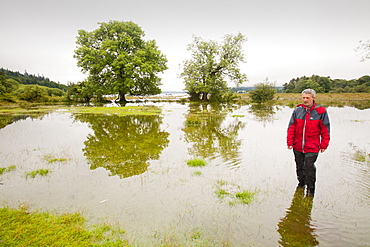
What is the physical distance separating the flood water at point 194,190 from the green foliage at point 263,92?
33.0 metres

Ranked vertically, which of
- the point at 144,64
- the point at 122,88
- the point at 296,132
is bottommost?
the point at 296,132

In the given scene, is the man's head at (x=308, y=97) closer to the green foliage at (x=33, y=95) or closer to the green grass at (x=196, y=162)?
the green grass at (x=196, y=162)

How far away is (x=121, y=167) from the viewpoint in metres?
6.49

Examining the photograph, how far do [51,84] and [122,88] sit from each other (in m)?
144

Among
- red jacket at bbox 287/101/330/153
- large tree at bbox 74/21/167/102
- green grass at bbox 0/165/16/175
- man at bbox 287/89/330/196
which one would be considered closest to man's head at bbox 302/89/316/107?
man at bbox 287/89/330/196

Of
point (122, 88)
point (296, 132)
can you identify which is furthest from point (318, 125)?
point (122, 88)

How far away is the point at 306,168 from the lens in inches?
193

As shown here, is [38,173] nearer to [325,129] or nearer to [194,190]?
[194,190]

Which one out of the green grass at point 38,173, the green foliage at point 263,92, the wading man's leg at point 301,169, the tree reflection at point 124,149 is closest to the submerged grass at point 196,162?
the tree reflection at point 124,149

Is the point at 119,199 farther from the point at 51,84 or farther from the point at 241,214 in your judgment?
the point at 51,84

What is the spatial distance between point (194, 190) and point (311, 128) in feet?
10.6

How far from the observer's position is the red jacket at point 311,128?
4.65 meters

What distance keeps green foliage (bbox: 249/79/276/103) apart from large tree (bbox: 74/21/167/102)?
66.5ft

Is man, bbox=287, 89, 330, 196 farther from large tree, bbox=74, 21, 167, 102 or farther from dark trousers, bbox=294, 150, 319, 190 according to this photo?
large tree, bbox=74, 21, 167, 102
